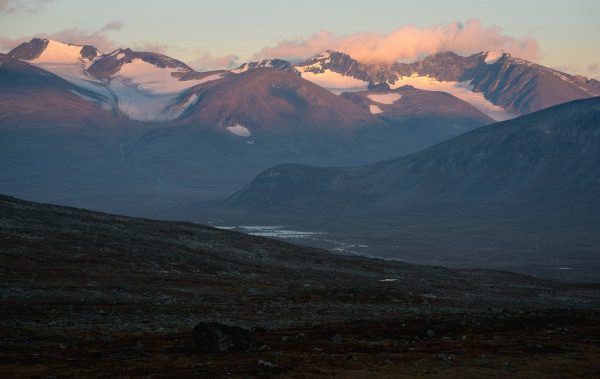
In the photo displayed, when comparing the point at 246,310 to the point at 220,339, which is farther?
the point at 246,310

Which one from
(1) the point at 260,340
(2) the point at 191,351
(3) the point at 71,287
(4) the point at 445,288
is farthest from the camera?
(4) the point at 445,288

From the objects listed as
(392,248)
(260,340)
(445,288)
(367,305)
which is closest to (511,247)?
(392,248)

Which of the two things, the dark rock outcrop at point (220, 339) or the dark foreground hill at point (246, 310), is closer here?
the dark foreground hill at point (246, 310)

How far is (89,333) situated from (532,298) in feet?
165

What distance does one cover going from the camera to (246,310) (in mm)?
54625

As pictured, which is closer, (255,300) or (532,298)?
(255,300)

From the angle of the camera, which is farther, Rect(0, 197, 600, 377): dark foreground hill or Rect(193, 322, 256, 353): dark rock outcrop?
Rect(193, 322, 256, 353): dark rock outcrop

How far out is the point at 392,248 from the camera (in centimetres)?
19362

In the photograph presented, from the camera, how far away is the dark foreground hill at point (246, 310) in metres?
33.7

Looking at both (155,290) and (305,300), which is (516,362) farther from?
(155,290)

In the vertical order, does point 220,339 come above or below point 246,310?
above

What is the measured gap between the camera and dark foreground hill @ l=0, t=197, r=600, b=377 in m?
33.7

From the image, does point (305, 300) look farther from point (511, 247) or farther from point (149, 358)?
point (511, 247)

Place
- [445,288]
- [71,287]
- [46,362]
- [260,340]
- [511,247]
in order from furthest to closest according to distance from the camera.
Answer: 1. [511,247]
2. [445,288]
3. [71,287]
4. [260,340]
5. [46,362]
